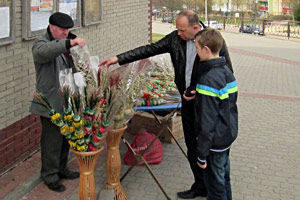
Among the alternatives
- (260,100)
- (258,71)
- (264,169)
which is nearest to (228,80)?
(264,169)

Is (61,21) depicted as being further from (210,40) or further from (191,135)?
(191,135)

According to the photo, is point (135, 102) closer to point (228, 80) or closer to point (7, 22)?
point (228, 80)

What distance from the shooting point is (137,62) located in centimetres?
438

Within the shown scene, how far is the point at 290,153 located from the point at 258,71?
7.12m

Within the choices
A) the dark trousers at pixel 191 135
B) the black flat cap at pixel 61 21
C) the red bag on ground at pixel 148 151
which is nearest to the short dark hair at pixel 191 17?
the dark trousers at pixel 191 135

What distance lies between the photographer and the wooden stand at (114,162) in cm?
405

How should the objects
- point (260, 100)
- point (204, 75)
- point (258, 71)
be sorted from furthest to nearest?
point (258, 71) < point (260, 100) < point (204, 75)

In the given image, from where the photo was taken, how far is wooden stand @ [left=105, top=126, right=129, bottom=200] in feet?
13.3

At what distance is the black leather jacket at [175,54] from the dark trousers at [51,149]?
1.00 metres

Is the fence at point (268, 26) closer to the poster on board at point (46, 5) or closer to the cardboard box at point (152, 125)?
the cardboard box at point (152, 125)

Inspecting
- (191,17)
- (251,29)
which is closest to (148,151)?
(191,17)

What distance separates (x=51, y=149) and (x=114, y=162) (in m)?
0.71

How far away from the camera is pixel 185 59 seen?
13.6ft

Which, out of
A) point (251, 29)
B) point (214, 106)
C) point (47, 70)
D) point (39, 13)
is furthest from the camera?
point (251, 29)
